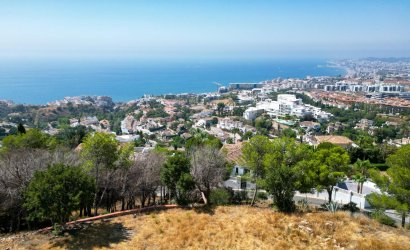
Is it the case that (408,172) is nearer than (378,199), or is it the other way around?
(408,172)

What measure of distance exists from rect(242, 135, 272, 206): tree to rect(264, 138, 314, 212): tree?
2.75ft

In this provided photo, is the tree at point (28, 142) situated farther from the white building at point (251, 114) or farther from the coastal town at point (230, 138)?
the white building at point (251, 114)

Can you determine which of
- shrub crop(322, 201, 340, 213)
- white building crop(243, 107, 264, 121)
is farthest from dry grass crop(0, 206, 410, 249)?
white building crop(243, 107, 264, 121)

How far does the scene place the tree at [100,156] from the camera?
15.3 metres

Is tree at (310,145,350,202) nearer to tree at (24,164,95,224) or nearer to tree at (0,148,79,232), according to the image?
tree at (24,164,95,224)

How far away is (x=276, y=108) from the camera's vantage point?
10300 centimetres

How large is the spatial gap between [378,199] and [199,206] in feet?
29.0

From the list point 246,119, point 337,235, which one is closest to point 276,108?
point 246,119

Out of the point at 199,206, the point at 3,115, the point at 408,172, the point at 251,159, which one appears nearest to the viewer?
the point at 408,172

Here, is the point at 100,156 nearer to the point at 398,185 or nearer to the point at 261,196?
the point at 261,196

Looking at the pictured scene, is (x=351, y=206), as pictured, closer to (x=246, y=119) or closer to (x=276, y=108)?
(x=246, y=119)

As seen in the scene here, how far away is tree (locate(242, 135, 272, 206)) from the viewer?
16.3 m

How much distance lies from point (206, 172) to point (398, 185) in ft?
30.3

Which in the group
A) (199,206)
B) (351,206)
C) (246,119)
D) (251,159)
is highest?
(251,159)
